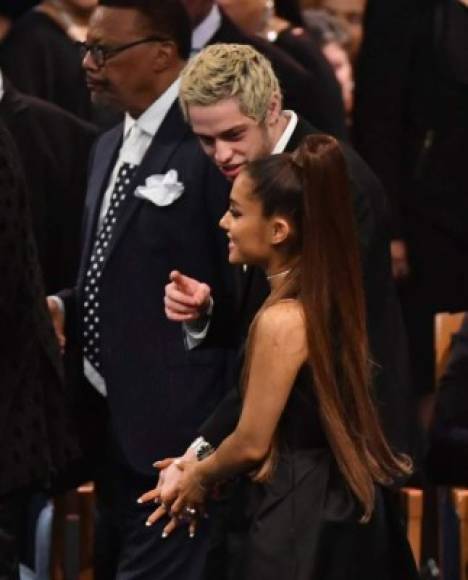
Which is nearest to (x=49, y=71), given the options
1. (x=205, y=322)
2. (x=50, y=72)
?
(x=50, y=72)

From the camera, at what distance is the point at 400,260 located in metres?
7.81

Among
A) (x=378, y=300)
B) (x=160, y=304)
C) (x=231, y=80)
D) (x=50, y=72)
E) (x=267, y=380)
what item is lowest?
(x=50, y=72)

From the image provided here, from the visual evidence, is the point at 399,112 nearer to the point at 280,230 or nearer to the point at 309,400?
the point at 280,230

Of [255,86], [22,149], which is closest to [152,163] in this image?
[255,86]

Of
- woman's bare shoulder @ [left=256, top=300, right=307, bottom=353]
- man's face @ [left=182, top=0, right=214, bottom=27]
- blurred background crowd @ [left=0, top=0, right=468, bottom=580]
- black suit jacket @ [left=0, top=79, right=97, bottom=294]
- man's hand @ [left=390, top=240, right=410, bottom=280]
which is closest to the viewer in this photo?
woman's bare shoulder @ [left=256, top=300, right=307, bottom=353]

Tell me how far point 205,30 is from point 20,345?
2.09 meters

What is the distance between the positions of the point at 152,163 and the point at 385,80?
6.72ft

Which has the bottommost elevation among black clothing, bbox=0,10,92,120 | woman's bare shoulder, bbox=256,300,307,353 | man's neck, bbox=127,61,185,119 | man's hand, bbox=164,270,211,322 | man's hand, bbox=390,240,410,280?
man's hand, bbox=390,240,410,280

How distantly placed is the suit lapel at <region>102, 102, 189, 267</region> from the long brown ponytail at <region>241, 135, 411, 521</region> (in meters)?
0.81

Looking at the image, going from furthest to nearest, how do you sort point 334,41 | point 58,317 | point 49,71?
point 334,41
point 49,71
point 58,317

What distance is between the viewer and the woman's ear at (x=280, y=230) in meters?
5.08

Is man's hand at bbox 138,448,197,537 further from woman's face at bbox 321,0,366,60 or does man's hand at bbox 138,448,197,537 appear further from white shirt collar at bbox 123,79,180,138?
woman's face at bbox 321,0,366,60

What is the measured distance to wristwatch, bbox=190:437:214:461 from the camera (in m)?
5.25

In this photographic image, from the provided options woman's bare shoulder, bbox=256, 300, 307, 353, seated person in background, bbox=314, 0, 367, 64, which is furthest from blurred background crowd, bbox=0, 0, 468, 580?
woman's bare shoulder, bbox=256, 300, 307, 353
